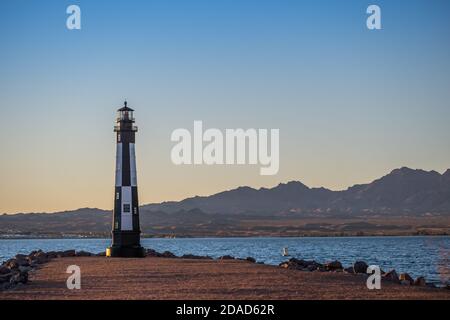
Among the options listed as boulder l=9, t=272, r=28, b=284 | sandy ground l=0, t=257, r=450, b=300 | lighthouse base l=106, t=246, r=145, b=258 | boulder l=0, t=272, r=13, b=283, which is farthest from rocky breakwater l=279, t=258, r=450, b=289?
boulder l=0, t=272, r=13, b=283

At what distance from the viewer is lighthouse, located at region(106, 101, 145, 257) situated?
50.1 m

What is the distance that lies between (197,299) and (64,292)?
558cm

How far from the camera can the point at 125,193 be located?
5025 cm

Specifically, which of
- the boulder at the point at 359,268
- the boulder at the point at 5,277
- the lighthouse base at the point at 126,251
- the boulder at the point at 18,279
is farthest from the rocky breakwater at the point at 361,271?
the boulder at the point at 5,277

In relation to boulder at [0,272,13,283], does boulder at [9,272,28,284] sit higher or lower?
higher

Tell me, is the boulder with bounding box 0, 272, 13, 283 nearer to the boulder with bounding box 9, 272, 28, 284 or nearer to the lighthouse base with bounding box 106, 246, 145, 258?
the boulder with bounding box 9, 272, 28, 284

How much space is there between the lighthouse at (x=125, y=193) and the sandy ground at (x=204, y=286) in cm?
1049

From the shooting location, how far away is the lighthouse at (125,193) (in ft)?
164

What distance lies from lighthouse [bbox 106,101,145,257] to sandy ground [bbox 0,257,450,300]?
1049 cm

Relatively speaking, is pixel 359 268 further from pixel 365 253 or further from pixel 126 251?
pixel 365 253

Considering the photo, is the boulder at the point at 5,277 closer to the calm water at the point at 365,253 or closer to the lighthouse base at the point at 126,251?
the lighthouse base at the point at 126,251
